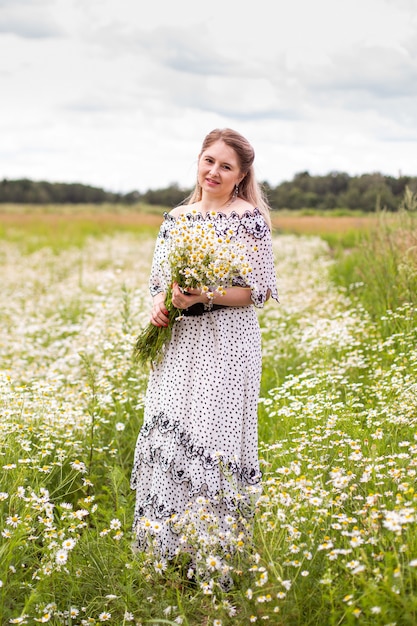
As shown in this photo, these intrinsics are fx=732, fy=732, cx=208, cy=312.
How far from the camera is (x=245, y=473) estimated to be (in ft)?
12.0

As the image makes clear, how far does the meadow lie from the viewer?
271 cm

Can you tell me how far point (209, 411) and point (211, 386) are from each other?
12 cm

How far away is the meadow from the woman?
6.8 inches

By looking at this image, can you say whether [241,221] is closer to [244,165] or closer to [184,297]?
[244,165]

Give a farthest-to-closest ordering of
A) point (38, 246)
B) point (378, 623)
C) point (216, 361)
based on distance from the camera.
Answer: point (38, 246) → point (216, 361) → point (378, 623)

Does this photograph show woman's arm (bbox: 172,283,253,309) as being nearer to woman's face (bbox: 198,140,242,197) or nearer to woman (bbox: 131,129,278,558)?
woman (bbox: 131,129,278,558)

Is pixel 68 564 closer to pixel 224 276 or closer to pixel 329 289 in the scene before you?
pixel 224 276

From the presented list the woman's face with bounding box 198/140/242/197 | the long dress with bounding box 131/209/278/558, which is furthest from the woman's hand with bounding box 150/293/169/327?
the woman's face with bounding box 198/140/242/197

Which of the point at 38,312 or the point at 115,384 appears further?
the point at 38,312

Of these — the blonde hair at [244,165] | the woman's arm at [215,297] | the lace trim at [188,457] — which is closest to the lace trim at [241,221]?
the blonde hair at [244,165]

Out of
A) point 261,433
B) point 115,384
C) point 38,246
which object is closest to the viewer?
point 261,433

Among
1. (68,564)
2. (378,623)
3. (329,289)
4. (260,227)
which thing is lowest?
(68,564)

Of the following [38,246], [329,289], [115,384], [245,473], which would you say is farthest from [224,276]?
[38,246]

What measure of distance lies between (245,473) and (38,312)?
622cm
